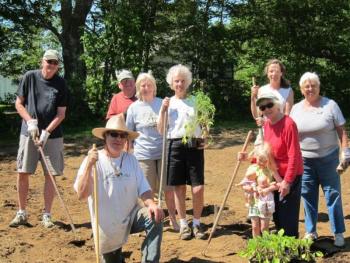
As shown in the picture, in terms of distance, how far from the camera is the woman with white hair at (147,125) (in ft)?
19.0

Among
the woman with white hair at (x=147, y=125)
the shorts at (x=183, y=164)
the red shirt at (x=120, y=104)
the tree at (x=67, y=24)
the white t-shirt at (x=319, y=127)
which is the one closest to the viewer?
the white t-shirt at (x=319, y=127)

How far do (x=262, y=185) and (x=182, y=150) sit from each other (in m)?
1.13

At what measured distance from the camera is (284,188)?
468 centimetres

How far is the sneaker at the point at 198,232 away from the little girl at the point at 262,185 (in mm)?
850

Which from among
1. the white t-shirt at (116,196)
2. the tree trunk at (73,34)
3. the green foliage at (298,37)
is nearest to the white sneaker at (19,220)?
the white t-shirt at (116,196)

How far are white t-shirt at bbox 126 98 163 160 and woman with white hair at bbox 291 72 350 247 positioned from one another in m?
1.54

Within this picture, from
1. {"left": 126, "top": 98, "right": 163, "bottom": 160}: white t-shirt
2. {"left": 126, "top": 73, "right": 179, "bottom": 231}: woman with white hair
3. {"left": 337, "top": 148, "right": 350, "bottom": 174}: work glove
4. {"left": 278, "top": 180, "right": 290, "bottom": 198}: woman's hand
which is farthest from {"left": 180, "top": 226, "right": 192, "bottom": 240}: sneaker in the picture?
{"left": 337, "top": 148, "right": 350, "bottom": 174}: work glove

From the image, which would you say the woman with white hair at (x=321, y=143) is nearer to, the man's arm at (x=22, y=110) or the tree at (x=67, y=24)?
the man's arm at (x=22, y=110)

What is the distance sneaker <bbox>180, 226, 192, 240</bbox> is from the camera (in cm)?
570

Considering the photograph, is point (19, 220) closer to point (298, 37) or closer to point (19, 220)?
point (19, 220)

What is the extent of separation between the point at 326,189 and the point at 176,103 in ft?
6.02

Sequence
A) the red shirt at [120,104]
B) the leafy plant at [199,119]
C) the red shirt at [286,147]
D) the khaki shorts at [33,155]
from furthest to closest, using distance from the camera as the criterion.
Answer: the red shirt at [120,104] < the khaki shorts at [33,155] < the leafy plant at [199,119] < the red shirt at [286,147]

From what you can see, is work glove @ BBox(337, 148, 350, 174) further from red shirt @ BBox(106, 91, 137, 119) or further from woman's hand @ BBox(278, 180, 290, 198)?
Answer: red shirt @ BBox(106, 91, 137, 119)

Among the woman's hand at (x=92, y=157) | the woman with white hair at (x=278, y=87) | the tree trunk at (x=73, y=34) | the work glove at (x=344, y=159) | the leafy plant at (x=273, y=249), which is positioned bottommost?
the leafy plant at (x=273, y=249)
